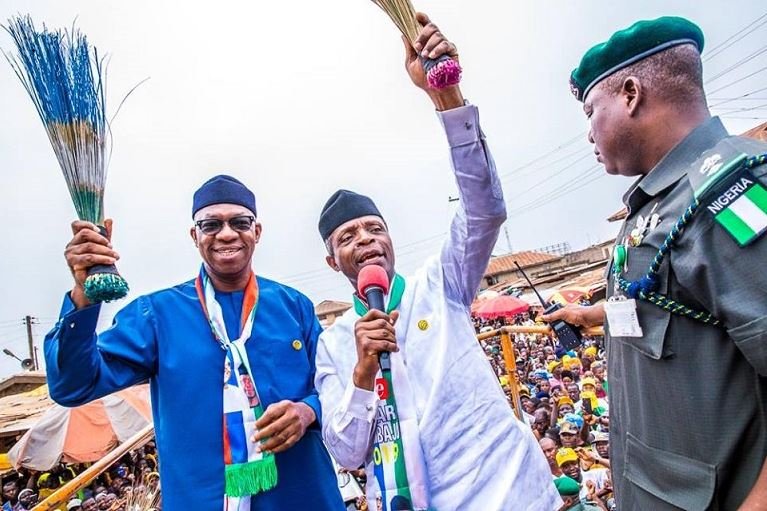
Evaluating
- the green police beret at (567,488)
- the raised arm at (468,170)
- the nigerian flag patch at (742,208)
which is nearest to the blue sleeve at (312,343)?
the raised arm at (468,170)

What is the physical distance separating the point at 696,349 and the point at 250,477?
1.68m

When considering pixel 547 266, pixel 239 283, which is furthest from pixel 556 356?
pixel 547 266

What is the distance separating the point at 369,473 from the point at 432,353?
1.71 ft

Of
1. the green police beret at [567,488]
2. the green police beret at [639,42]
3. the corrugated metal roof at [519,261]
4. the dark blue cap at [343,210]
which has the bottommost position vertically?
the green police beret at [567,488]

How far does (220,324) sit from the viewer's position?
7.52 ft

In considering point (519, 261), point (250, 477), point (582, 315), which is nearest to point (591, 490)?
point (582, 315)

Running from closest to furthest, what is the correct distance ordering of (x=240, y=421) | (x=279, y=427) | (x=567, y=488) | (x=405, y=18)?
(x=405, y=18) < (x=279, y=427) < (x=240, y=421) < (x=567, y=488)

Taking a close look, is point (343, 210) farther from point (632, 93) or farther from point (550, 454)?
point (550, 454)

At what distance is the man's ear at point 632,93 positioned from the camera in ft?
5.00

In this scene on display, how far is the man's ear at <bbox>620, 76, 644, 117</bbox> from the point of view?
1.53 m

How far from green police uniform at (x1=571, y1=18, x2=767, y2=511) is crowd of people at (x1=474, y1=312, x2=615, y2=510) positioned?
Result: 41 centimetres

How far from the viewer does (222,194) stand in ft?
8.09

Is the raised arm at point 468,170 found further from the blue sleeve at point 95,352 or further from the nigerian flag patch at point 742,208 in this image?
the blue sleeve at point 95,352

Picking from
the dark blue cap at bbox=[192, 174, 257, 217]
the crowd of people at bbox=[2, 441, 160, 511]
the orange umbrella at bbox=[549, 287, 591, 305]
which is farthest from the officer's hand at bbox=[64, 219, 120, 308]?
the orange umbrella at bbox=[549, 287, 591, 305]
